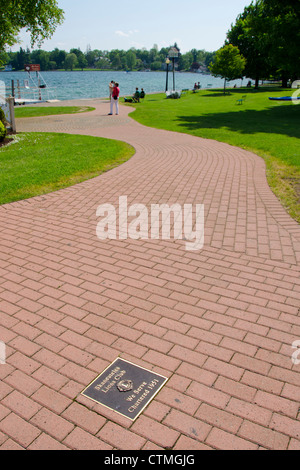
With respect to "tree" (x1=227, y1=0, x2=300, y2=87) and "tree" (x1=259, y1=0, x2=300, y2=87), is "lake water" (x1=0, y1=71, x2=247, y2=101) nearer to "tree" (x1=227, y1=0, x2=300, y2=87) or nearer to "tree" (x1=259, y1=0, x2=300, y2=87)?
"tree" (x1=227, y1=0, x2=300, y2=87)

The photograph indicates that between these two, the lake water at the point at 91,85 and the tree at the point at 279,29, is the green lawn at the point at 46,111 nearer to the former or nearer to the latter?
the lake water at the point at 91,85

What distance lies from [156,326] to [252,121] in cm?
1942

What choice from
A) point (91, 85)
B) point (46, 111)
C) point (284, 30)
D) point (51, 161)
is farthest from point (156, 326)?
point (91, 85)

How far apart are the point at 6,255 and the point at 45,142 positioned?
966 centimetres

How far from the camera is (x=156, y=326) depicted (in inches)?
163

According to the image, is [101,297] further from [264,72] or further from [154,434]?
[264,72]

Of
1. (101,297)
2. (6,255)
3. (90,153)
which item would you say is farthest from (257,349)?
(90,153)

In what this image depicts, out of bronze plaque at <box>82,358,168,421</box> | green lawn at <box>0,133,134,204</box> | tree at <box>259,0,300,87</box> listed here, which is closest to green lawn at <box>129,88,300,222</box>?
Answer: tree at <box>259,0,300,87</box>

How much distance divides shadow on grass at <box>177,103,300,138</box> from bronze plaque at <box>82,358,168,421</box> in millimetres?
15251

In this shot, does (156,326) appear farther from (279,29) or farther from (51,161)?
(279,29)

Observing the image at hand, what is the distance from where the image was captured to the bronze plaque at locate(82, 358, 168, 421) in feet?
10.5

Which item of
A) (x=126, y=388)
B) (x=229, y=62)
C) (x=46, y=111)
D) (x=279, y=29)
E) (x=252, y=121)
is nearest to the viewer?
(x=126, y=388)

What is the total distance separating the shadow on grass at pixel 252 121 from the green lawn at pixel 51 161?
21.0 feet

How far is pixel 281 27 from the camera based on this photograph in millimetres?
21312
